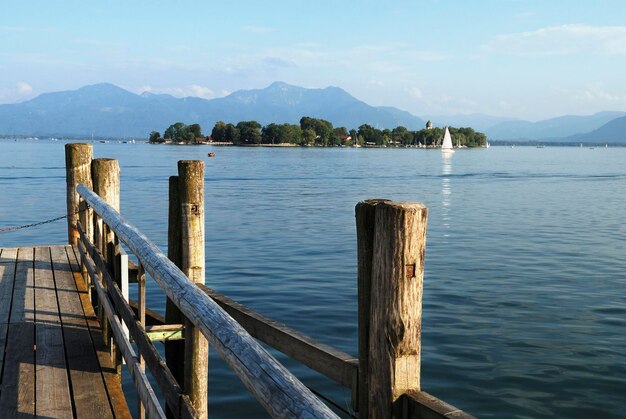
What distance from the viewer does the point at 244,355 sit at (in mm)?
2676

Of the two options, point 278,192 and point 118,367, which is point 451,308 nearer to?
point 118,367

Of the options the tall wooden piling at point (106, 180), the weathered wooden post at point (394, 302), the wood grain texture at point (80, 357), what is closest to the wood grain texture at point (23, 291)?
the wood grain texture at point (80, 357)

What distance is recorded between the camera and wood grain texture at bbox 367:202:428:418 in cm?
324

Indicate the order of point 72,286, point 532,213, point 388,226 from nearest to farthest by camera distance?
point 388,226 → point 72,286 → point 532,213

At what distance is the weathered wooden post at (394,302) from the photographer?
10.7 ft

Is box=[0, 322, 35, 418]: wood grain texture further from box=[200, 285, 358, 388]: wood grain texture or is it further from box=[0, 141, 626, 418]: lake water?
box=[0, 141, 626, 418]: lake water

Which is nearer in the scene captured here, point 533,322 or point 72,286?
point 72,286

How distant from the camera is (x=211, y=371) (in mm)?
10031

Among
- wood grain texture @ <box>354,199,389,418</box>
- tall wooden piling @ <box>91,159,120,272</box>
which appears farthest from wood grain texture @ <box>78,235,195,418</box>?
tall wooden piling @ <box>91,159,120,272</box>

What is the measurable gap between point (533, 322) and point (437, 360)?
296 cm

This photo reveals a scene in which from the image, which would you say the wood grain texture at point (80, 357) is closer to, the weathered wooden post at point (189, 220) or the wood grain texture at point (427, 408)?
the weathered wooden post at point (189, 220)

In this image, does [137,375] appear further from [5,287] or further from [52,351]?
[5,287]

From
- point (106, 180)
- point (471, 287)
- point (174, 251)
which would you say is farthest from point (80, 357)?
point (471, 287)

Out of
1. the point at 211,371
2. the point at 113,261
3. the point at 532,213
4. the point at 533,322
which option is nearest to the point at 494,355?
the point at 533,322
